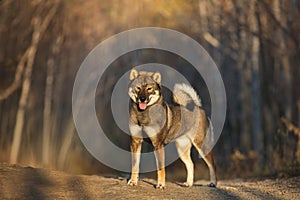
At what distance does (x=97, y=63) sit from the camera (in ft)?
Answer: 80.4

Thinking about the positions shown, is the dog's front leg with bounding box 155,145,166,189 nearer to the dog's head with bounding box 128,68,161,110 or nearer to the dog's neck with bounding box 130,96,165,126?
the dog's neck with bounding box 130,96,165,126

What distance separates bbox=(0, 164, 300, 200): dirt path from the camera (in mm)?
8297

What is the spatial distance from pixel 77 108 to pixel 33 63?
3.69 m

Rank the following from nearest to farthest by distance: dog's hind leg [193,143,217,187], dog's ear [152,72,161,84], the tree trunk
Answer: dog's ear [152,72,161,84] < dog's hind leg [193,143,217,187] < the tree trunk

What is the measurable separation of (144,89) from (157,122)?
1.91 ft

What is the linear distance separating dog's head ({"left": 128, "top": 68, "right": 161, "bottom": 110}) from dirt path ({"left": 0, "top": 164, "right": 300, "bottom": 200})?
129cm

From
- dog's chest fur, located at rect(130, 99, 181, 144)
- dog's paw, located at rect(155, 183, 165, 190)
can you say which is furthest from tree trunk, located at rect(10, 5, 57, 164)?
dog's paw, located at rect(155, 183, 165, 190)

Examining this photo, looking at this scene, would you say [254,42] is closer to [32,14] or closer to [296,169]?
[32,14]

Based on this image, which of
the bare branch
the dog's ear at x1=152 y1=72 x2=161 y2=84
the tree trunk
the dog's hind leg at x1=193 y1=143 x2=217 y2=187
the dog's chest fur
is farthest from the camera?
the tree trunk

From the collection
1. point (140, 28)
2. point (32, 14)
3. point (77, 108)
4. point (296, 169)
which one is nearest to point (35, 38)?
point (32, 14)

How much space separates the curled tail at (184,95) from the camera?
35.7 ft

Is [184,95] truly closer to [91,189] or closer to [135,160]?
[135,160]

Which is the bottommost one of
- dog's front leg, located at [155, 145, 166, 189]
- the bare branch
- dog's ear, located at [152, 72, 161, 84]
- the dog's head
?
dog's front leg, located at [155, 145, 166, 189]

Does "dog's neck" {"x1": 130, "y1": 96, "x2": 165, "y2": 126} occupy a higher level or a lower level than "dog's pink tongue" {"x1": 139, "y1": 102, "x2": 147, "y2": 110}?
lower
